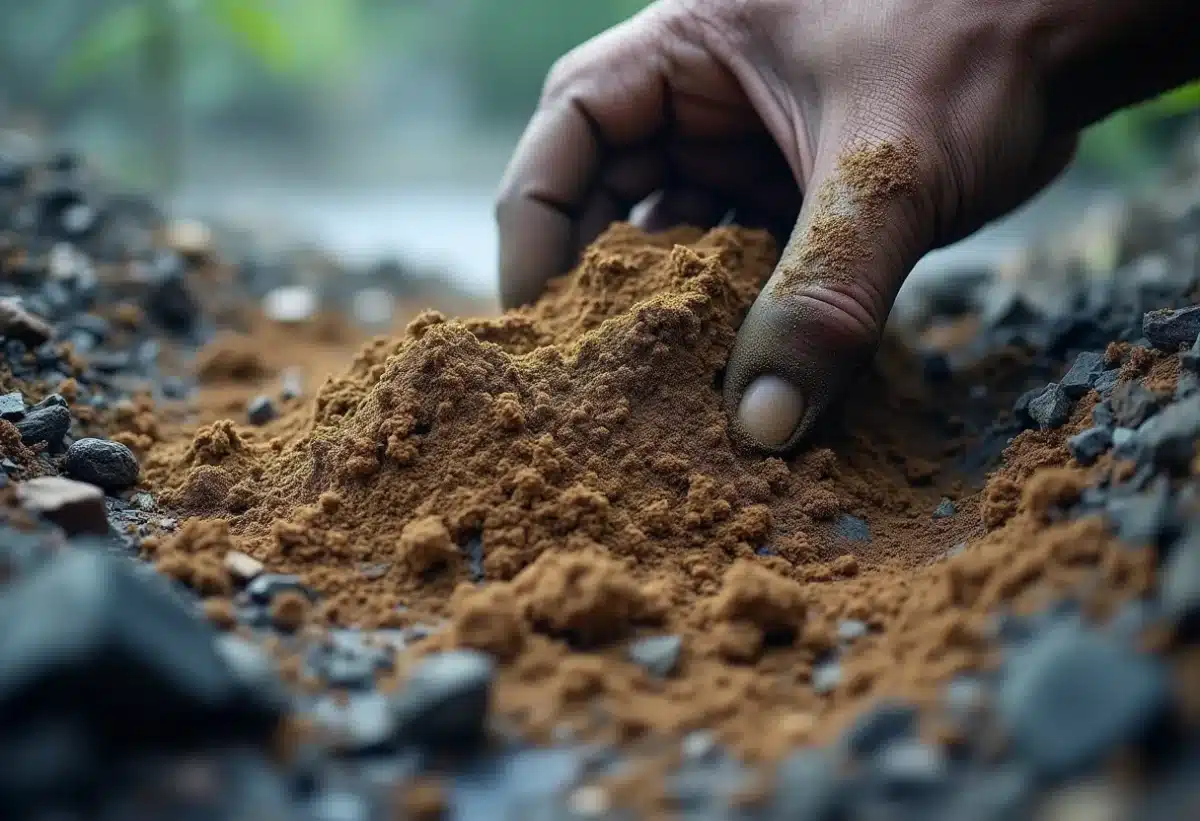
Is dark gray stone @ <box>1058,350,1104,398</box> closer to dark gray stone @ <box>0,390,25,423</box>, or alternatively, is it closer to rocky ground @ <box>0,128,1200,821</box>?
rocky ground @ <box>0,128,1200,821</box>

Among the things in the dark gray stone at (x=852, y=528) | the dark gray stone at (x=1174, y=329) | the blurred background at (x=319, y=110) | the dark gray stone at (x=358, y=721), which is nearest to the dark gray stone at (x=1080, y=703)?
the dark gray stone at (x=358, y=721)

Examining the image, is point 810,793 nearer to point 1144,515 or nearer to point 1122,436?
point 1144,515

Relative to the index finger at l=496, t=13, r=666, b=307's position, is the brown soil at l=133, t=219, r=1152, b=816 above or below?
below

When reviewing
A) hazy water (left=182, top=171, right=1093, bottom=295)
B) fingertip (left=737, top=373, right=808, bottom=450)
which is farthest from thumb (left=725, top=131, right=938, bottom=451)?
hazy water (left=182, top=171, right=1093, bottom=295)

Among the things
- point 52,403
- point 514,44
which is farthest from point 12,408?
point 514,44

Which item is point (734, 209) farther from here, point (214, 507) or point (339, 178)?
point (339, 178)

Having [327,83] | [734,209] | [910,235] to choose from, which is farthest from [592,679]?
[327,83]
